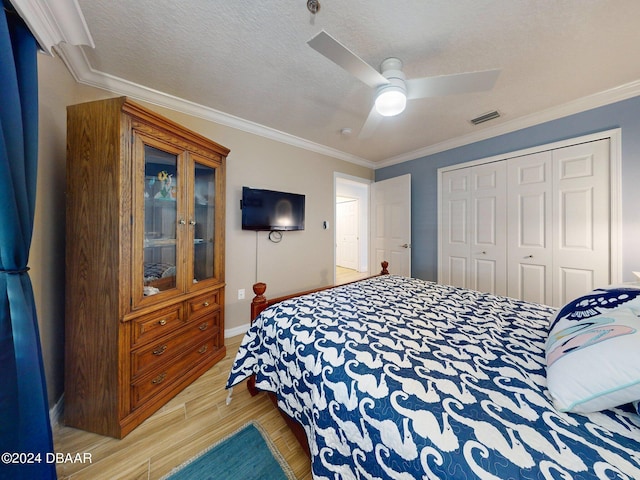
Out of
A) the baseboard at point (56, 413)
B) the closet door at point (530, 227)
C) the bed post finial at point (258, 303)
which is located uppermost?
the closet door at point (530, 227)

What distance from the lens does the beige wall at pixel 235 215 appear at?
1.37m

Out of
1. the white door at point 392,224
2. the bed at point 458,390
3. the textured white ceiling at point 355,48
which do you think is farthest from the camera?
the white door at point 392,224

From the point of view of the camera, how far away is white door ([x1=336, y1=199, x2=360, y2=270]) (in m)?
6.59

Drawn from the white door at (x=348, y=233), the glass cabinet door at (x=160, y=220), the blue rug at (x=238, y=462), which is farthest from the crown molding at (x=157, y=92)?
the white door at (x=348, y=233)

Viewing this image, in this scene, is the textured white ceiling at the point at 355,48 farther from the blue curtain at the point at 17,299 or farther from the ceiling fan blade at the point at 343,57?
the blue curtain at the point at 17,299

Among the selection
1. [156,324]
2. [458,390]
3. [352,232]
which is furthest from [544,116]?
[352,232]

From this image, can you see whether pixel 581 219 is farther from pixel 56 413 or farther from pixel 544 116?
pixel 56 413

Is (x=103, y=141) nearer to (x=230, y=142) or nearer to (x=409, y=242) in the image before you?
(x=230, y=142)

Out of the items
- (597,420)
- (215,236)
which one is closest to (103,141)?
(215,236)

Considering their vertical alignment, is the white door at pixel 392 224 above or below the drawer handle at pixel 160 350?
above

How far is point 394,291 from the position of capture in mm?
1828

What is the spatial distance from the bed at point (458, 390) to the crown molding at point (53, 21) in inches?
69.3

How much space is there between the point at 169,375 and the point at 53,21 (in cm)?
221

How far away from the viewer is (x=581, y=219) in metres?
2.18
